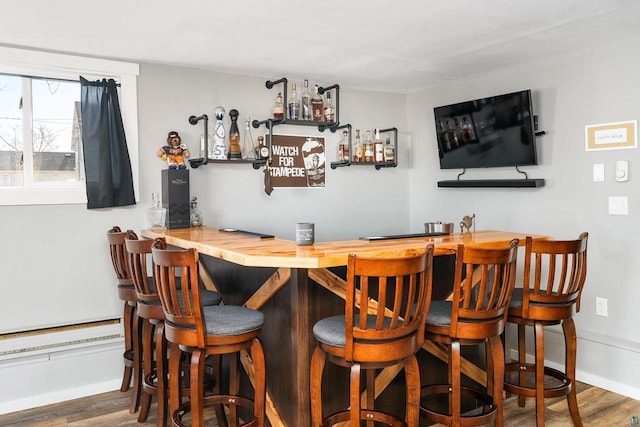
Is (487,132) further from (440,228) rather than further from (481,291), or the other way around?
(481,291)

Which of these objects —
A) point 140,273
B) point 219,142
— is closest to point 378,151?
point 219,142

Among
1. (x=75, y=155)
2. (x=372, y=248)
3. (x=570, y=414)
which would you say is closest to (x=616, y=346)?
(x=570, y=414)

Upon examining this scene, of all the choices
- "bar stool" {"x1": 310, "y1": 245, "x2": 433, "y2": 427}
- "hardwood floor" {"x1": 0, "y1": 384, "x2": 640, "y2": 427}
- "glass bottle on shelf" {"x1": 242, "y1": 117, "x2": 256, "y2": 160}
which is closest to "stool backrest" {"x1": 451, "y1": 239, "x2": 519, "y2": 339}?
"bar stool" {"x1": 310, "y1": 245, "x2": 433, "y2": 427}

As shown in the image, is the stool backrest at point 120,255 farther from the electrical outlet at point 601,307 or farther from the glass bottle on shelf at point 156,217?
the electrical outlet at point 601,307

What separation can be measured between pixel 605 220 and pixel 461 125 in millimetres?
1327

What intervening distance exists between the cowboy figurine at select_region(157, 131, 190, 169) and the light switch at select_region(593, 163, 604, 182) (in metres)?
2.86

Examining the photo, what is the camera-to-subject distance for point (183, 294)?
6.84 feet

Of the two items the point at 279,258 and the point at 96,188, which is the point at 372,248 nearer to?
the point at 279,258

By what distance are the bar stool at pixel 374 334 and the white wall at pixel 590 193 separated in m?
1.99

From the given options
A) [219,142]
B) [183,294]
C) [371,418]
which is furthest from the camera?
[219,142]

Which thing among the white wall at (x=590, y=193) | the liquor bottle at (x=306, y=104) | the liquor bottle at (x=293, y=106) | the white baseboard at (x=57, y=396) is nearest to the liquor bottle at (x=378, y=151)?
the liquor bottle at (x=306, y=104)

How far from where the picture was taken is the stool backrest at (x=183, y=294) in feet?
6.81

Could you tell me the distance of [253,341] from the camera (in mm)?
2256

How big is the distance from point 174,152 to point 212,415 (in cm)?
179
